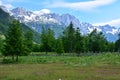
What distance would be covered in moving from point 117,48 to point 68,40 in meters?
35.2

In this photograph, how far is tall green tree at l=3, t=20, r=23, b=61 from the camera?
75988mm

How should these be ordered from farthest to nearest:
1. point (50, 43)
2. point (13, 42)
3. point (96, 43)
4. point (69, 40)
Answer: point (96, 43) → point (69, 40) → point (50, 43) → point (13, 42)

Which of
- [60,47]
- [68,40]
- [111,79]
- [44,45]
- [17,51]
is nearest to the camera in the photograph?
[111,79]

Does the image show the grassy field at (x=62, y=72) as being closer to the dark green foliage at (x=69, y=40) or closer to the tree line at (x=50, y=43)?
the tree line at (x=50, y=43)

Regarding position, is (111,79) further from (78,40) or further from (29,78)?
(78,40)

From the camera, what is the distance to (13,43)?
7675cm

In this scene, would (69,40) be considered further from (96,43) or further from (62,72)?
(62,72)

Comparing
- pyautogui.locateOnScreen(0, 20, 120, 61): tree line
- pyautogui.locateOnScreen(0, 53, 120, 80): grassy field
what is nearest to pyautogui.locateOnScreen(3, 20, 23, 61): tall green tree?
pyautogui.locateOnScreen(0, 20, 120, 61): tree line

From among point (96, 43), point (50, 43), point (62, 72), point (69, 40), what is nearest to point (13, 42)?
point (62, 72)

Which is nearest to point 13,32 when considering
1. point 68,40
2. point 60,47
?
point 60,47

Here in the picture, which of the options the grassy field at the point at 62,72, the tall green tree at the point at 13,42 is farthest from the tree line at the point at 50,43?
the grassy field at the point at 62,72

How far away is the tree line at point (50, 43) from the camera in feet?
252

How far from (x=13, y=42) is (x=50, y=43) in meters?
44.6

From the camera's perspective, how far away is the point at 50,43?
121m
